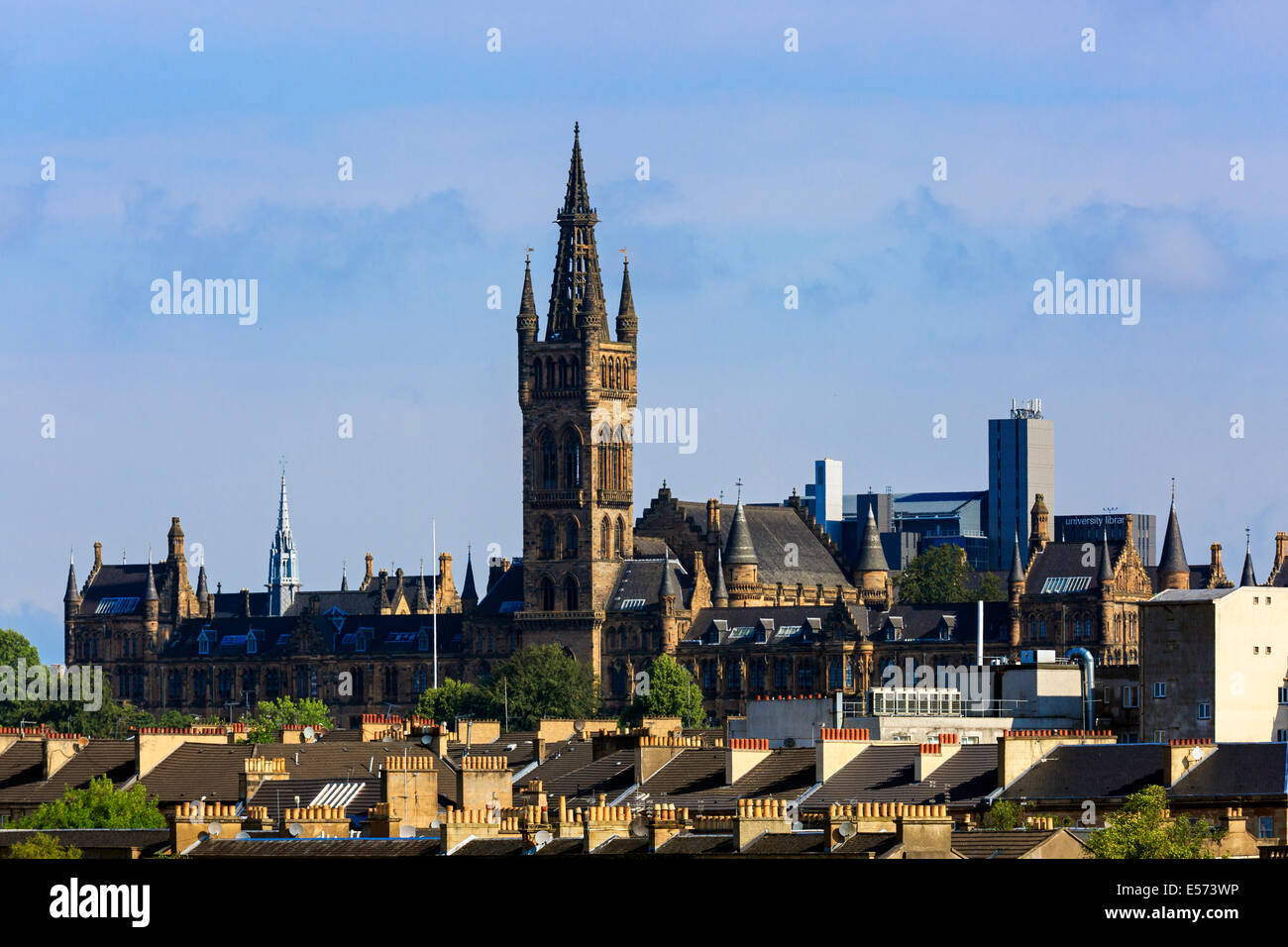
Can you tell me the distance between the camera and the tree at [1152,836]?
68000 millimetres

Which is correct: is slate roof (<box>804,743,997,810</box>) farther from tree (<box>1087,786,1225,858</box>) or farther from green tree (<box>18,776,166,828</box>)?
green tree (<box>18,776,166,828</box>)

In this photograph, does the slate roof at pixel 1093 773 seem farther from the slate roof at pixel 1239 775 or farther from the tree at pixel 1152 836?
the tree at pixel 1152 836

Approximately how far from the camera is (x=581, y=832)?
7656 centimetres

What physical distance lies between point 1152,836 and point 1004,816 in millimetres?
13821

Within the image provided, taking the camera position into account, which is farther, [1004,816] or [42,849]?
[1004,816]

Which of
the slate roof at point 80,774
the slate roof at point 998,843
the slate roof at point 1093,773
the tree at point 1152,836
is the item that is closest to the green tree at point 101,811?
the slate roof at point 80,774

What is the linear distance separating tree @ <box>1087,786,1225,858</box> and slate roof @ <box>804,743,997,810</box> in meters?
10.9

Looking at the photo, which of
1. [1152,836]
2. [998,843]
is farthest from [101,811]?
[998,843]

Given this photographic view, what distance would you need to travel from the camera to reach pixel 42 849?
7800 cm

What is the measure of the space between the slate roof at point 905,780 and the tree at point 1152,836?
10947 millimetres

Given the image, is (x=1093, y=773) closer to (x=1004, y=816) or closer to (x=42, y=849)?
(x=1004, y=816)

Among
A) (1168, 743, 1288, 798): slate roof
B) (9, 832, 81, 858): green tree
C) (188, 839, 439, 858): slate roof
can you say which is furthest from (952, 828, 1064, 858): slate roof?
(1168, 743, 1288, 798): slate roof
